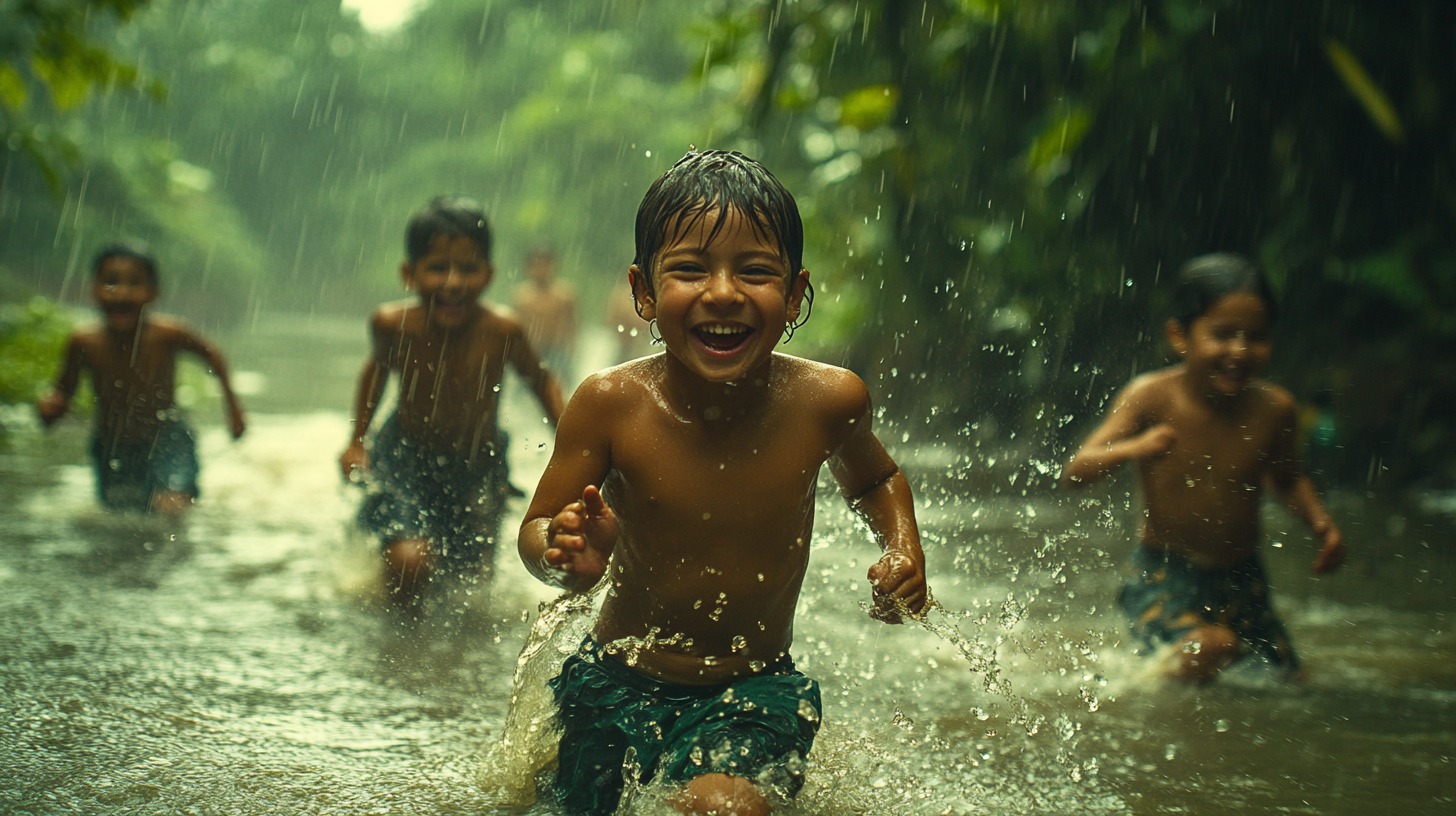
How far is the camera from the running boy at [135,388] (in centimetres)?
570

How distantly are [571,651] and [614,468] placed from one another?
20.7 inches

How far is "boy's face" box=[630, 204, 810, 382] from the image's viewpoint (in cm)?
242

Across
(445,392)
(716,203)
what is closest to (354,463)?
(445,392)

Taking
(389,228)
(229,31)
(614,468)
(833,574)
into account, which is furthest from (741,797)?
(229,31)

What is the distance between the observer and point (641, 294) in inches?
102

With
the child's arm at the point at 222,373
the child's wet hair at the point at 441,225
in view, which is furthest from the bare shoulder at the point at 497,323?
the child's arm at the point at 222,373

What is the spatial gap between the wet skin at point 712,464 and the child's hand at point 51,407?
12.2ft

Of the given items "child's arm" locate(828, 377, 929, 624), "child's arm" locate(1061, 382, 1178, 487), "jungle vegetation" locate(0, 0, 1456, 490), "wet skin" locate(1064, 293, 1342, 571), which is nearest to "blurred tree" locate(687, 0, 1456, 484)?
"jungle vegetation" locate(0, 0, 1456, 490)

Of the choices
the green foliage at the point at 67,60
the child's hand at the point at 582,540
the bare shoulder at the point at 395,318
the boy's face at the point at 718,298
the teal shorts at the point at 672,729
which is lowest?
the teal shorts at the point at 672,729

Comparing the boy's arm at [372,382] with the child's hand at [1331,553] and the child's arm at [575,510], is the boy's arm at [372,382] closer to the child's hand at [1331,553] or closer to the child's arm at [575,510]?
the child's arm at [575,510]

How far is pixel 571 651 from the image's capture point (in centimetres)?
291

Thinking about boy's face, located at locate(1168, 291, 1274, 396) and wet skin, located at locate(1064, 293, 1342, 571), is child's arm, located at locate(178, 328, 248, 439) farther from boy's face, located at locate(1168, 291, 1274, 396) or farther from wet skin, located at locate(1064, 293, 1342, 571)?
boy's face, located at locate(1168, 291, 1274, 396)

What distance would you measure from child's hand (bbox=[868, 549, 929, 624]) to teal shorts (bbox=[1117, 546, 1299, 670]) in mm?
1432

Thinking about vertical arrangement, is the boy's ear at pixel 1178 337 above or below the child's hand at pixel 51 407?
above
